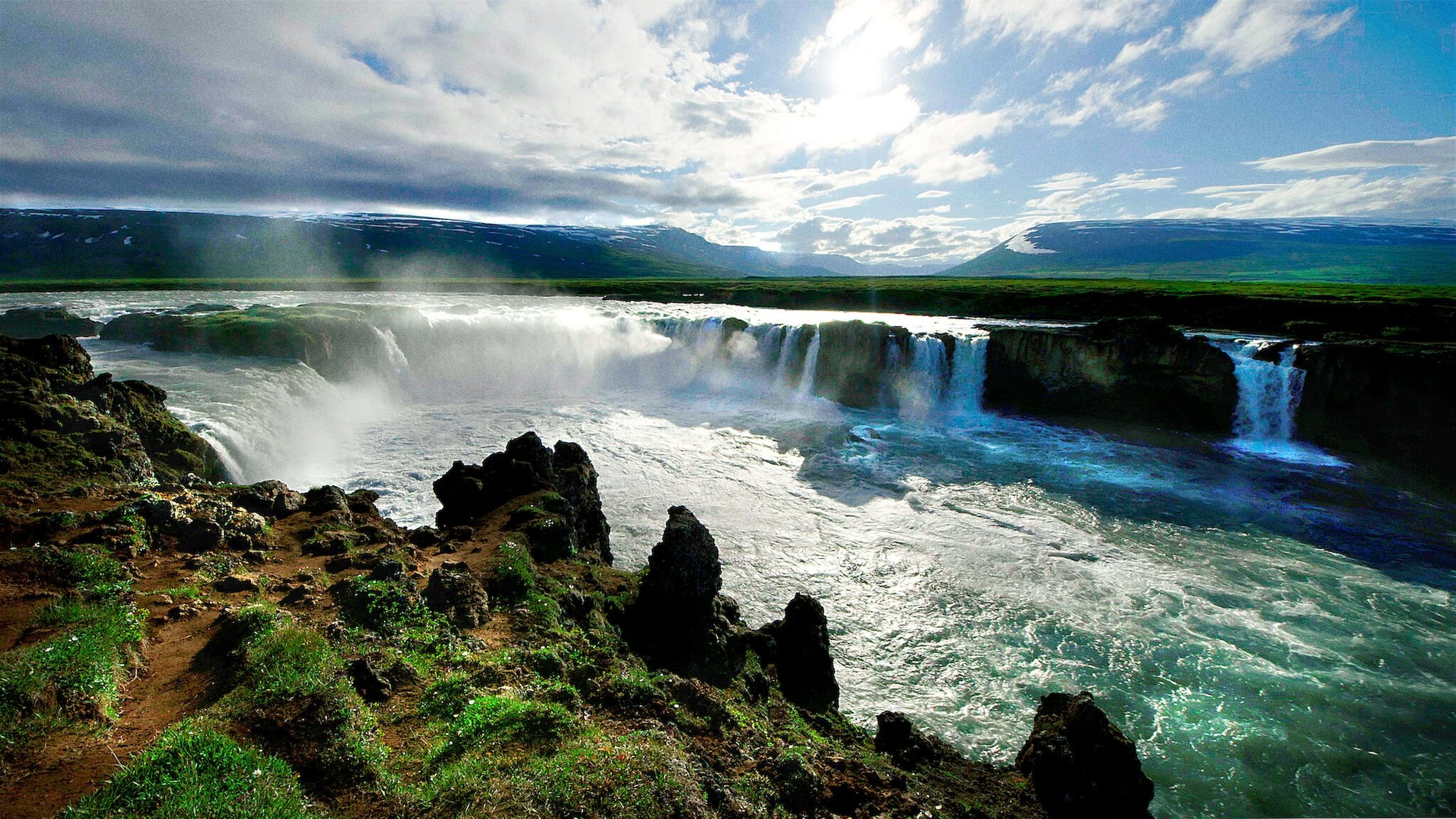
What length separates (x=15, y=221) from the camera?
152875mm

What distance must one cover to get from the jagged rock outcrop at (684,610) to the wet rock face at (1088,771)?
504 cm

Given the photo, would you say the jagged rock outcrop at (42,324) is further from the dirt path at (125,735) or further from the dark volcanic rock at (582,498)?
the dirt path at (125,735)

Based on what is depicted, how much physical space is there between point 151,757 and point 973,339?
134 feet

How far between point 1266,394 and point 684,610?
3693cm

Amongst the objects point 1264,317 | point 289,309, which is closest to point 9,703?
point 289,309

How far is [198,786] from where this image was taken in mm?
4387

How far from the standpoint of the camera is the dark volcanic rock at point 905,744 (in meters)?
8.81

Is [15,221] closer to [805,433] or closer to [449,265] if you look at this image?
[449,265]

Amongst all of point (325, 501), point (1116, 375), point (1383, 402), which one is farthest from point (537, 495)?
point (1383, 402)

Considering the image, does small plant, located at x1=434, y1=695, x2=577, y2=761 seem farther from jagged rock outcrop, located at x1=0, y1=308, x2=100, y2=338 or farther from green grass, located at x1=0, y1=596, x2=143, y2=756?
jagged rock outcrop, located at x1=0, y1=308, x2=100, y2=338

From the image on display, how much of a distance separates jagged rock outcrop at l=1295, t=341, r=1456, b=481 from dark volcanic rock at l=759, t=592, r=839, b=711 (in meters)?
34.8

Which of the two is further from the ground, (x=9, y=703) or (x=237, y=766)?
(x=9, y=703)

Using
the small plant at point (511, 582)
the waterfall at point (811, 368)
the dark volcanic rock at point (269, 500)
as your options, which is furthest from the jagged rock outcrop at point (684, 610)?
the waterfall at point (811, 368)

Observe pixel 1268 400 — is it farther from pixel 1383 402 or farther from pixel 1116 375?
pixel 1116 375
